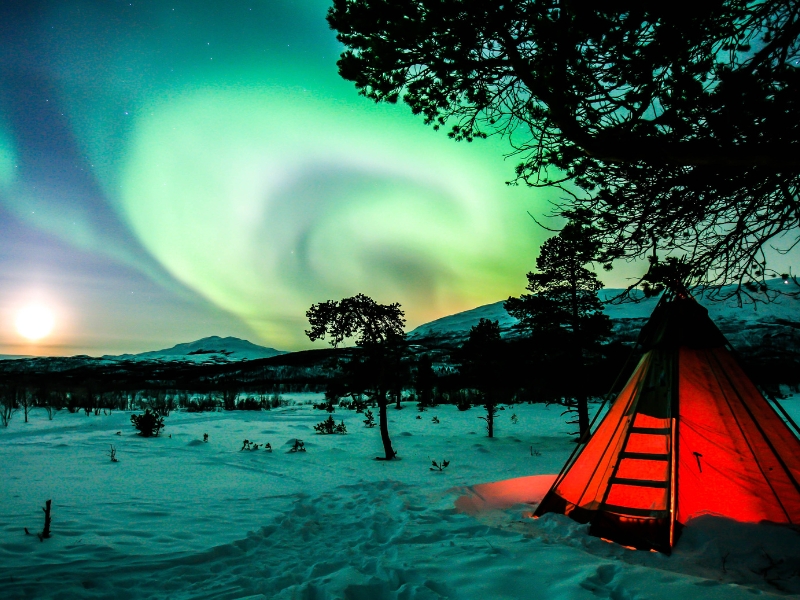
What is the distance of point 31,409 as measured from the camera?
19.8 meters

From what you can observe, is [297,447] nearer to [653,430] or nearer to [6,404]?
[653,430]

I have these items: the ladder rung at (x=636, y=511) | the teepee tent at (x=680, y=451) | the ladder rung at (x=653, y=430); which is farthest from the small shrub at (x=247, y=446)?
the ladder rung at (x=653, y=430)

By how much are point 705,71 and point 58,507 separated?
31.3 feet

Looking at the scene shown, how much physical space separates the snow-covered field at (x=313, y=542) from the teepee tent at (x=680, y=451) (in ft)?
1.15

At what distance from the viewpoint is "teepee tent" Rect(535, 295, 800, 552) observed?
16.2 feet

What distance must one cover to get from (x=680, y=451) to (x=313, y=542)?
194 inches

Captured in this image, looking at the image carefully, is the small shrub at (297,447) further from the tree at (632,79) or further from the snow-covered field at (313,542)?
the tree at (632,79)

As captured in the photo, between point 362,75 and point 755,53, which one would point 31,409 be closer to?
point 362,75

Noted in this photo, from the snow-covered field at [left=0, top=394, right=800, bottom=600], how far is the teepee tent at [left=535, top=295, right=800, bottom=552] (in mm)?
350

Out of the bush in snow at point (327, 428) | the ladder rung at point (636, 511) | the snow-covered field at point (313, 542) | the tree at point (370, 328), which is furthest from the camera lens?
the bush in snow at point (327, 428)

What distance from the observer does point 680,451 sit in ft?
18.0

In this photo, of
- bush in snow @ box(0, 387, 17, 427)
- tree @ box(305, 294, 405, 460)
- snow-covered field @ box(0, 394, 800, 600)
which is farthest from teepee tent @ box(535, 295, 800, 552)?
bush in snow @ box(0, 387, 17, 427)

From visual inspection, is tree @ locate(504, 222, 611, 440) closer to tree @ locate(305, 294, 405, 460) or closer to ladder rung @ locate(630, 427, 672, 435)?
tree @ locate(305, 294, 405, 460)

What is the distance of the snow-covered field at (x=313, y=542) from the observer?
3.46m
